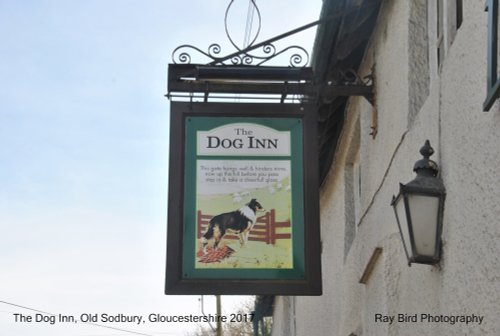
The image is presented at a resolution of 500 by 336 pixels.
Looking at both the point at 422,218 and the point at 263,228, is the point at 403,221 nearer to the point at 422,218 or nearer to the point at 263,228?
the point at 422,218

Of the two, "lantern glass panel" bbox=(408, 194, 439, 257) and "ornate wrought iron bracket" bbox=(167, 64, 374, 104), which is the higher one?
"ornate wrought iron bracket" bbox=(167, 64, 374, 104)

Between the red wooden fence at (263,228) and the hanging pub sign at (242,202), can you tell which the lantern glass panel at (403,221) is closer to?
the hanging pub sign at (242,202)

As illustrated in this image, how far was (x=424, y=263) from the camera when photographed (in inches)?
220

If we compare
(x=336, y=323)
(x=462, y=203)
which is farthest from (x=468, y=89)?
(x=336, y=323)

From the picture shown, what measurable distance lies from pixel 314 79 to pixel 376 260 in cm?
152

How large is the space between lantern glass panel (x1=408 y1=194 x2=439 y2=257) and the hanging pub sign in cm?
147

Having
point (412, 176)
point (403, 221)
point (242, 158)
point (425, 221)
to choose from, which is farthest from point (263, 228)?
point (425, 221)

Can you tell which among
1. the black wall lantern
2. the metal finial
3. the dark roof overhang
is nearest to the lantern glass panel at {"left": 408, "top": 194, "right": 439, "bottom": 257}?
the black wall lantern

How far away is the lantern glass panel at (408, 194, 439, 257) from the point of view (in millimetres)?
5480

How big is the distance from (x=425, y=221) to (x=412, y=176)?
875mm

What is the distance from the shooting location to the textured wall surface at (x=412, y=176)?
4777mm

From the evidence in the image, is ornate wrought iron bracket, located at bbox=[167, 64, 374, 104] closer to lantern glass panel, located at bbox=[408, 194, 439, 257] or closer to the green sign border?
the green sign border

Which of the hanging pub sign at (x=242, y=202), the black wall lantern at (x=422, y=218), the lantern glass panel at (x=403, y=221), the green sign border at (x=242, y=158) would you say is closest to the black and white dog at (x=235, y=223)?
the hanging pub sign at (x=242, y=202)

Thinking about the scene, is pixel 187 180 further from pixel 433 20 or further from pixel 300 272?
pixel 433 20
